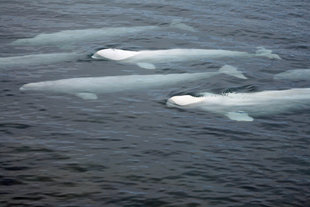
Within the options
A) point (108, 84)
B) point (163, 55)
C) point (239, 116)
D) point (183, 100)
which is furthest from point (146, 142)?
point (163, 55)

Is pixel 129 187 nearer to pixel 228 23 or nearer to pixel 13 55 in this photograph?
pixel 13 55

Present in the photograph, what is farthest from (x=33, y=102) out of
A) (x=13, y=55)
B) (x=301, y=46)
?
(x=301, y=46)

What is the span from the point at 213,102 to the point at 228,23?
1023cm

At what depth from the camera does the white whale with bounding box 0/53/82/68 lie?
19172 mm

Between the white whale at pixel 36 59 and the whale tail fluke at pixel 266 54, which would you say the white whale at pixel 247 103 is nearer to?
the whale tail fluke at pixel 266 54

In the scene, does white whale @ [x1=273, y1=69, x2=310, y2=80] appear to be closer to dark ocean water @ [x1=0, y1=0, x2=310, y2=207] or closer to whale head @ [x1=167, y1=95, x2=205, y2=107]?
dark ocean water @ [x1=0, y1=0, x2=310, y2=207]

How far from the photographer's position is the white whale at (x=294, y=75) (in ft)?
62.2

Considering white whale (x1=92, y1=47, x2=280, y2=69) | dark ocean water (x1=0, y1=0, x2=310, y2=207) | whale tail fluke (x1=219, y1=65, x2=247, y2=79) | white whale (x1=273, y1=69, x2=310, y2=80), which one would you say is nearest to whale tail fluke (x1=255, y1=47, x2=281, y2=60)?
white whale (x1=92, y1=47, x2=280, y2=69)

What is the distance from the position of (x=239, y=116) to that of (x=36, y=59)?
306 inches

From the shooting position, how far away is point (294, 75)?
62.7 feet

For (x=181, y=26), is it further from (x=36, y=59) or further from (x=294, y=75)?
(x=36, y=59)

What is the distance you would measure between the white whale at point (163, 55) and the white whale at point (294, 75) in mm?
1925

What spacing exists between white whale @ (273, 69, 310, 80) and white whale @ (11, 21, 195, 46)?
663 centimetres

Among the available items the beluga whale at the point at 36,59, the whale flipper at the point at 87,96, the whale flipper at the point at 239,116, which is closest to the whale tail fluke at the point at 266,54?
the whale flipper at the point at 239,116
